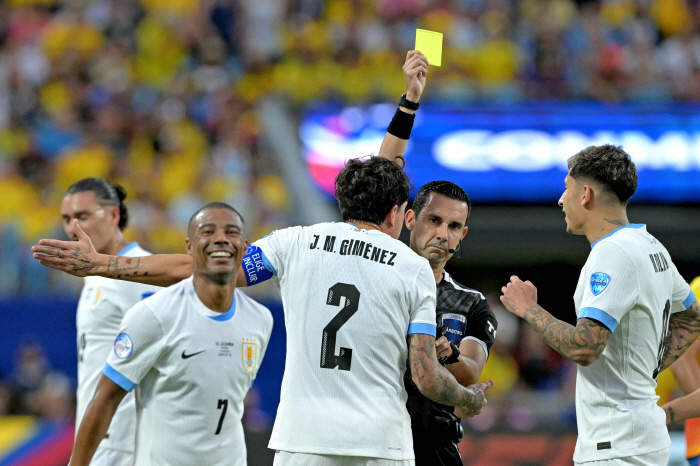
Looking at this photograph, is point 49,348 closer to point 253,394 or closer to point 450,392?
point 253,394

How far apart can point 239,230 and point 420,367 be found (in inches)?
55.5

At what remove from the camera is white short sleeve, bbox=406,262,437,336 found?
4.02 m

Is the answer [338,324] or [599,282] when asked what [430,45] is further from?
[338,324]

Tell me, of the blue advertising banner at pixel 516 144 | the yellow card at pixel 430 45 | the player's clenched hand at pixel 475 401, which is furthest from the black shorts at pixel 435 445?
the blue advertising banner at pixel 516 144

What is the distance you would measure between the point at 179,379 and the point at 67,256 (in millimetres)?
981

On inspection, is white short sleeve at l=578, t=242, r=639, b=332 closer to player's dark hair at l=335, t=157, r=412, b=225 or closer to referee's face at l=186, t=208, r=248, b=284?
player's dark hair at l=335, t=157, r=412, b=225

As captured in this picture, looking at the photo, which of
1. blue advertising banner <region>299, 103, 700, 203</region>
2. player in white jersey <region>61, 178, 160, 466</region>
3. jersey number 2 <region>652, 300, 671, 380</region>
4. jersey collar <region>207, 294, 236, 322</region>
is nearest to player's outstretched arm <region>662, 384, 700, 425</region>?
jersey number 2 <region>652, 300, 671, 380</region>

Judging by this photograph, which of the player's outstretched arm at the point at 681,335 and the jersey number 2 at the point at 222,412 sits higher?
the player's outstretched arm at the point at 681,335

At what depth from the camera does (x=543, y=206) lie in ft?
43.4

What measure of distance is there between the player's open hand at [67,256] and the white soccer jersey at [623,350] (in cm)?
257

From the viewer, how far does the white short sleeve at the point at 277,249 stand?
4.14 metres

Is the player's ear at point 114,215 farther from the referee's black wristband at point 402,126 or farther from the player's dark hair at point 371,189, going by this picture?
the player's dark hair at point 371,189

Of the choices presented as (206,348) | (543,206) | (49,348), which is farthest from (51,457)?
(543,206)

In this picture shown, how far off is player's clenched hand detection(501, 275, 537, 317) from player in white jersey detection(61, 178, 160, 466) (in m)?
2.50
